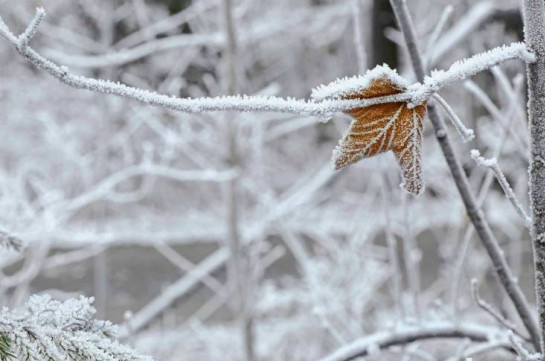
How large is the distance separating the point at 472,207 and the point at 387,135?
1.72ft

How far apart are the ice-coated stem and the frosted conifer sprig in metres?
0.67

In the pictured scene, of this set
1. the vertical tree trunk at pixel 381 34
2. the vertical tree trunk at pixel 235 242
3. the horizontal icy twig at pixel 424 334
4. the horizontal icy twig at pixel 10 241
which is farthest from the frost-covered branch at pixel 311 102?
the vertical tree trunk at pixel 381 34

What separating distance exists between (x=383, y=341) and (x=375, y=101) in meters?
0.80

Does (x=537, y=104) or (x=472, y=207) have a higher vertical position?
(x=472, y=207)

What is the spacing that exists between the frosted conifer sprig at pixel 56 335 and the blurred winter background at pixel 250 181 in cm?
29

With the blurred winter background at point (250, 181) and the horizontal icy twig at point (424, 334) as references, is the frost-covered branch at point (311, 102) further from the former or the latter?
→ the horizontal icy twig at point (424, 334)

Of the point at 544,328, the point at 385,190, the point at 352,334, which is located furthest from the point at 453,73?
the point at 352,334

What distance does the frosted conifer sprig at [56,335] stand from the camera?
800 millimetres

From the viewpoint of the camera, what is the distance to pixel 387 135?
81 cm

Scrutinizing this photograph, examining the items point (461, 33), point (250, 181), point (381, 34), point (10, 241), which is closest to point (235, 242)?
point (250, 181)

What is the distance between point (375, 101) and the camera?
Answer: 2.62 feet

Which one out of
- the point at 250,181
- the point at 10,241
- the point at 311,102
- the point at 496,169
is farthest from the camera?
the point at 250,181

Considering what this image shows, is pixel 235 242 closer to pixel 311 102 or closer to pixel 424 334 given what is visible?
pixel 424 334

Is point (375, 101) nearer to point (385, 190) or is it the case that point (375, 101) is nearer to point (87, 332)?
point (87, 332)
